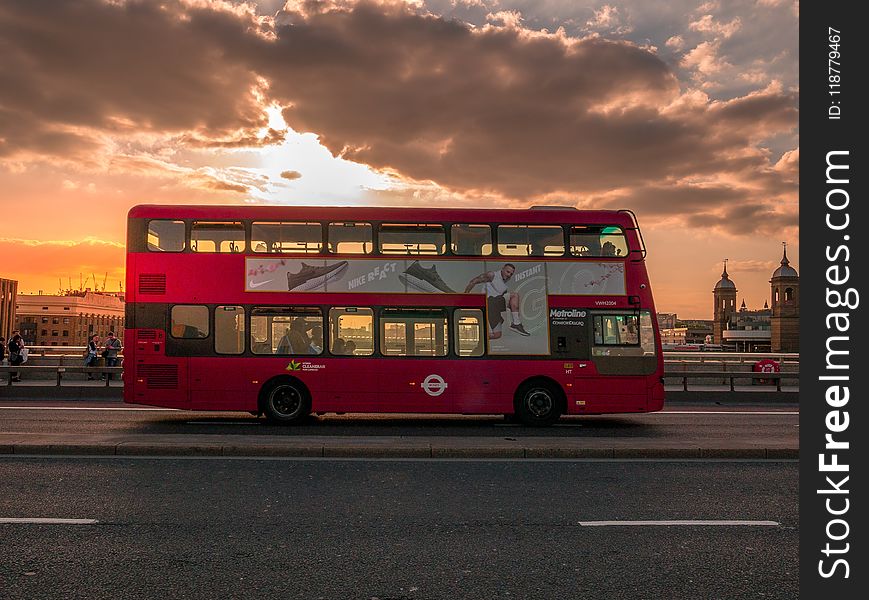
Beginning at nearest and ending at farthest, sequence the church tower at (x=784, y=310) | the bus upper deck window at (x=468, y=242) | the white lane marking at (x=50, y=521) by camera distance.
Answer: the white lane marking at (x=50, y=521), the bus upper deck window at (x=468, y=242), the church tower at (x=784, y=310)

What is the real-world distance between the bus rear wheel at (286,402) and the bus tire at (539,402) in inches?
164

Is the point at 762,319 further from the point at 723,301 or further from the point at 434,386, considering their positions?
the point at 434,386

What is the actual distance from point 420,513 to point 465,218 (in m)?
8.22

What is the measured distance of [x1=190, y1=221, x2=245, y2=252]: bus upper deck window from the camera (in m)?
14.0

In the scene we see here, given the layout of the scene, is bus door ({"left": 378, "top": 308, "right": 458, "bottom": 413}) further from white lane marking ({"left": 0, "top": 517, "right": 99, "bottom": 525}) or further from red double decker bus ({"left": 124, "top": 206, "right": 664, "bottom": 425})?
white lane marking ({"left": 0, "top": 517, "right": 99, "bottom": 525})

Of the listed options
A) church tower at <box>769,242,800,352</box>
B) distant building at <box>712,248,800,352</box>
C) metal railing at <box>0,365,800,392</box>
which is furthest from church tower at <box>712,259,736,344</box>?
metal railing at <box>0,365,800,392</box>

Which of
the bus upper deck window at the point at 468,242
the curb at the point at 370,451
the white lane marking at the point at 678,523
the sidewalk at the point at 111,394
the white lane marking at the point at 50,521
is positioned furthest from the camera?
the sidewalk at the point at 111,394

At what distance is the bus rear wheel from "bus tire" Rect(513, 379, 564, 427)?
4.16 m

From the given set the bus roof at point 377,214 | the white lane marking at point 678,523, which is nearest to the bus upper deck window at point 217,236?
the bus roof at point 377,214

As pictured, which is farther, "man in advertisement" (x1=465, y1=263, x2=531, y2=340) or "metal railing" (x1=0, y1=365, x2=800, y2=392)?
"metal railing" (x1=0, y1=365, x2=800, y2=392)

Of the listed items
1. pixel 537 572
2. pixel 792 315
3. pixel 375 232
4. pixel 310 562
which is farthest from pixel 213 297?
pixel 792 315

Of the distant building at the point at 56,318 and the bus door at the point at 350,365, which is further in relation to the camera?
the distant building at the point at 56,318

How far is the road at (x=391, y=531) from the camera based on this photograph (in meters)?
4.87

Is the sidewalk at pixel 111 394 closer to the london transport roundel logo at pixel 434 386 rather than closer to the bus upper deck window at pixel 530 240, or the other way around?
the bus upper deck window at pixel 530 240
